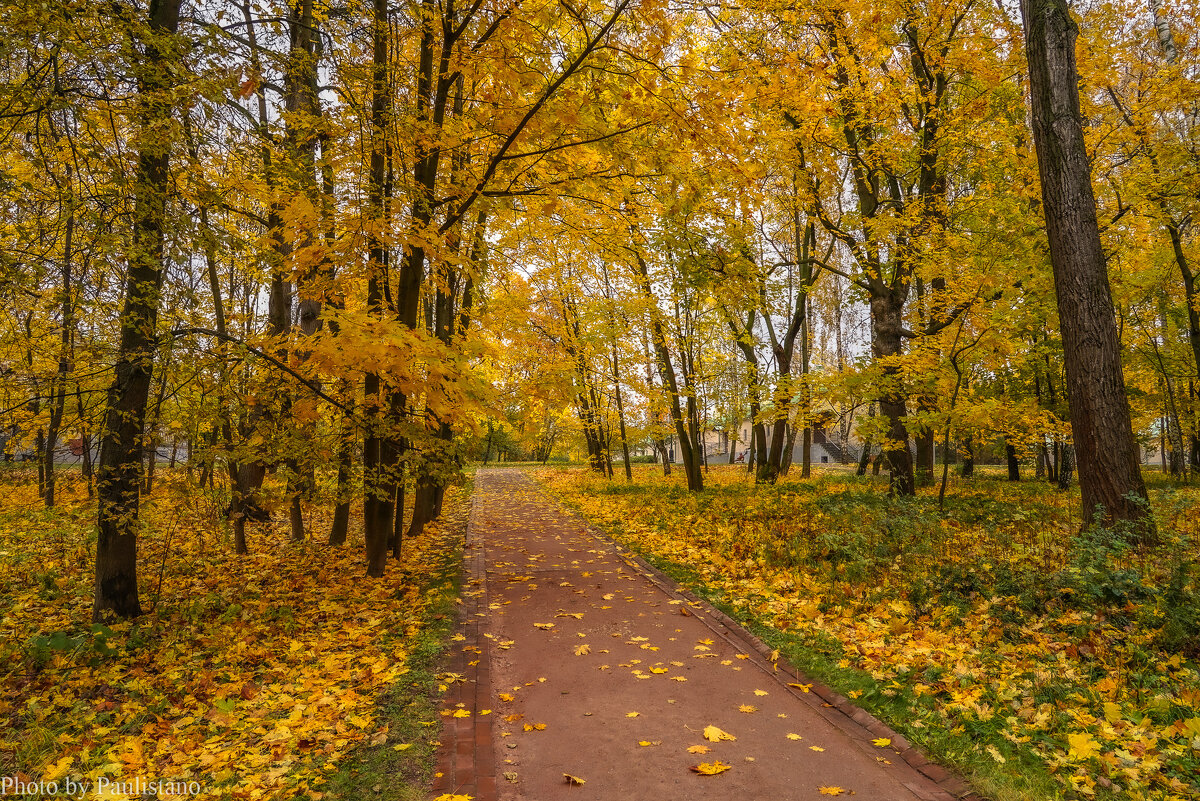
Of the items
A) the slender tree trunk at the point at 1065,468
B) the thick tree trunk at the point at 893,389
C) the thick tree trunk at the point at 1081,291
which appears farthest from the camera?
the slender tree trunk at the point at 1065,468

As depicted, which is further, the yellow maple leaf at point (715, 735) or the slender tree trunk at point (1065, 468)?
the slender tree trunk at point (1065, 468)

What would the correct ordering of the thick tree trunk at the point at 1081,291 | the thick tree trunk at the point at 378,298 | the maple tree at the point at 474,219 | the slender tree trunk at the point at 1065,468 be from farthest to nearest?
the slender tree trunk at the point at 1065,468 → the thick tree trunk at the point at 378,298 → the thick tree trunk at the point at 1081,291 → the maple tree at the point at 474,219

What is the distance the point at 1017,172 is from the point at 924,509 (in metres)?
8.07

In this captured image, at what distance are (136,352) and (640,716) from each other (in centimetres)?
536

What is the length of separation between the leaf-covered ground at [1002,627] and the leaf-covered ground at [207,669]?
12.1 feet

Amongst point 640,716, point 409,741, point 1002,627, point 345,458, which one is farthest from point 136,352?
point 1002,627

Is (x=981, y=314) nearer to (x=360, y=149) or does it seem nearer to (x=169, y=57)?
(x=360, y=149)

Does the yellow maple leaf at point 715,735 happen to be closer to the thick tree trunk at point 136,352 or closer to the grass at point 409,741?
the grass at point 409,741

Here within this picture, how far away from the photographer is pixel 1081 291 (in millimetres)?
6570

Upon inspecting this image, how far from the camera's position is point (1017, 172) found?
40.7 feet

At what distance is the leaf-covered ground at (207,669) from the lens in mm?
3520

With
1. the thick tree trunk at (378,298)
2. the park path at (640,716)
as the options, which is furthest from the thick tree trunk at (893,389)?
the thick tree trunk at (378,298)

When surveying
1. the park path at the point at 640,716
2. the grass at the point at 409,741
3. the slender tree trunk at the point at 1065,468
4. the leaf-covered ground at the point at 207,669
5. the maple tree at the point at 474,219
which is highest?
the maple tree at the point at 474,219

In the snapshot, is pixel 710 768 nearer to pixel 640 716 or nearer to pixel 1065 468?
pixel 640 716
